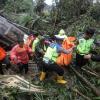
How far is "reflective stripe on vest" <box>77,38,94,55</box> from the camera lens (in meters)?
9.13

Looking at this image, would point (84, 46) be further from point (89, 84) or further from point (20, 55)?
point (20, 55)

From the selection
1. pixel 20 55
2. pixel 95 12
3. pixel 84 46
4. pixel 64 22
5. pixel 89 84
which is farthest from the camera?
pixel 64 22

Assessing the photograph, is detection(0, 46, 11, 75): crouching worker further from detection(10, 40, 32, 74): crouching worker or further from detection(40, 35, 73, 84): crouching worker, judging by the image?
detection(40, 35, 73, 84): crouching worker

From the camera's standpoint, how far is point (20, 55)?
10523mm

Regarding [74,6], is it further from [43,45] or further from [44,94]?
[44,94]

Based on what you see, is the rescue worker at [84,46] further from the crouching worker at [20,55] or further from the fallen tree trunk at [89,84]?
the crouching worker at [20,55]

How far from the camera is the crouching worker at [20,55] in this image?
10.5 meters

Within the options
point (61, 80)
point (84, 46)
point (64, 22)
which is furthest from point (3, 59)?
point (64, 22)

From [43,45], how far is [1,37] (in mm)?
3135

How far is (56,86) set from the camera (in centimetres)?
894

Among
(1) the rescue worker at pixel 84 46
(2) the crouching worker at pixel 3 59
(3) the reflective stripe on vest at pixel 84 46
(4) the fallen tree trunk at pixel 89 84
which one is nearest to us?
(4) the fallen tree trunk at pixel 89 84

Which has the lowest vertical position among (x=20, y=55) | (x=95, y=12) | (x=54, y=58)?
(x=20, y=55)

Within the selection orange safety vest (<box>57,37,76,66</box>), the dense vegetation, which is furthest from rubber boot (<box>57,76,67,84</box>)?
orange safety vest (<box>57,37,76,66</box>)

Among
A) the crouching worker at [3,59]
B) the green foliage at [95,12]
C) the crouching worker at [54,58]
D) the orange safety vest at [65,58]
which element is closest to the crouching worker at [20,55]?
the crouching worker at [3,59]
